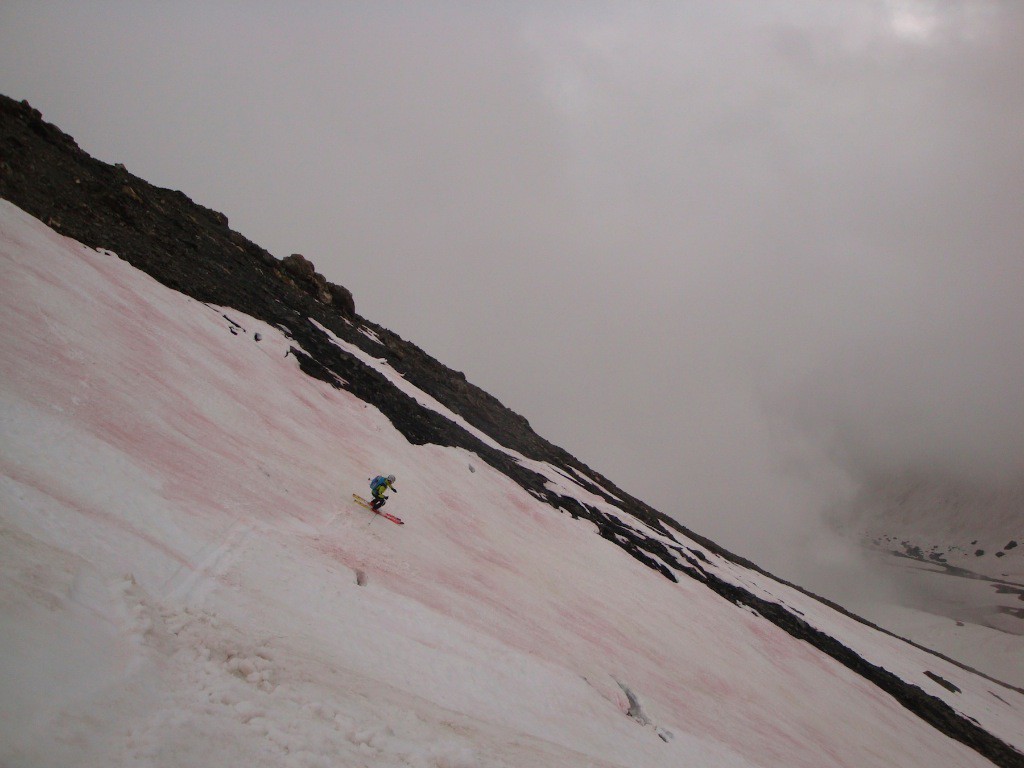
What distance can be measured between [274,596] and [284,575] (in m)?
0.79

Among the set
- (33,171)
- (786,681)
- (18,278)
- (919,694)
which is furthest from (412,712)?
(919,694)

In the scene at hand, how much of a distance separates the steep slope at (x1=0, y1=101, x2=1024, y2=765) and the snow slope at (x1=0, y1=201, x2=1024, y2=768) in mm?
54

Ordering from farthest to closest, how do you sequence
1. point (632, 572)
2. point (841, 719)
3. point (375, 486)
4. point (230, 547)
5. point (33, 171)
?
1. point (632, 572)
2. point (841, 719)
3. point (33, 171)
4. point (375, 486)
5. point (230, 547)

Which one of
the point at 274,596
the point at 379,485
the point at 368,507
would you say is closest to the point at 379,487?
the point at 379,485

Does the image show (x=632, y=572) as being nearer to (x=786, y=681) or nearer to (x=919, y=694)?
(x=786, y=681)

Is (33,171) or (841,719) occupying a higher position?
(33,171)

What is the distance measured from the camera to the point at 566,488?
36.2 m

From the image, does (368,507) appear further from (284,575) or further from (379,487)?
(284,575)

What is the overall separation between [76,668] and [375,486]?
367 inches

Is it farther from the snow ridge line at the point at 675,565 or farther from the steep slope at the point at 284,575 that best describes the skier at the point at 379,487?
the snow ridge line at the point at 675,565

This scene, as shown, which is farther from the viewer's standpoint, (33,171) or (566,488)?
(566,488)

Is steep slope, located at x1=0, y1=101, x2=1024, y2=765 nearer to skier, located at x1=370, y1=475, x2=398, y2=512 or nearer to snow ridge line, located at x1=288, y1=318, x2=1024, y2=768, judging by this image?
skier, located at x1=370, y1=475, x2=398, y2=512

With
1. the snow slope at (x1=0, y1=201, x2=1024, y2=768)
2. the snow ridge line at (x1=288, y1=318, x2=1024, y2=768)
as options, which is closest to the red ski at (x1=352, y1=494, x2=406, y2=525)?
the snow slope at (x1=0, y1=201, x2=1024, y2=768)

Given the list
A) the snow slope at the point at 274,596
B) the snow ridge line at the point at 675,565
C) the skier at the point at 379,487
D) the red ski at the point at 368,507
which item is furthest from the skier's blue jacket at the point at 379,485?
the snow ridge line at the point at 675,565
